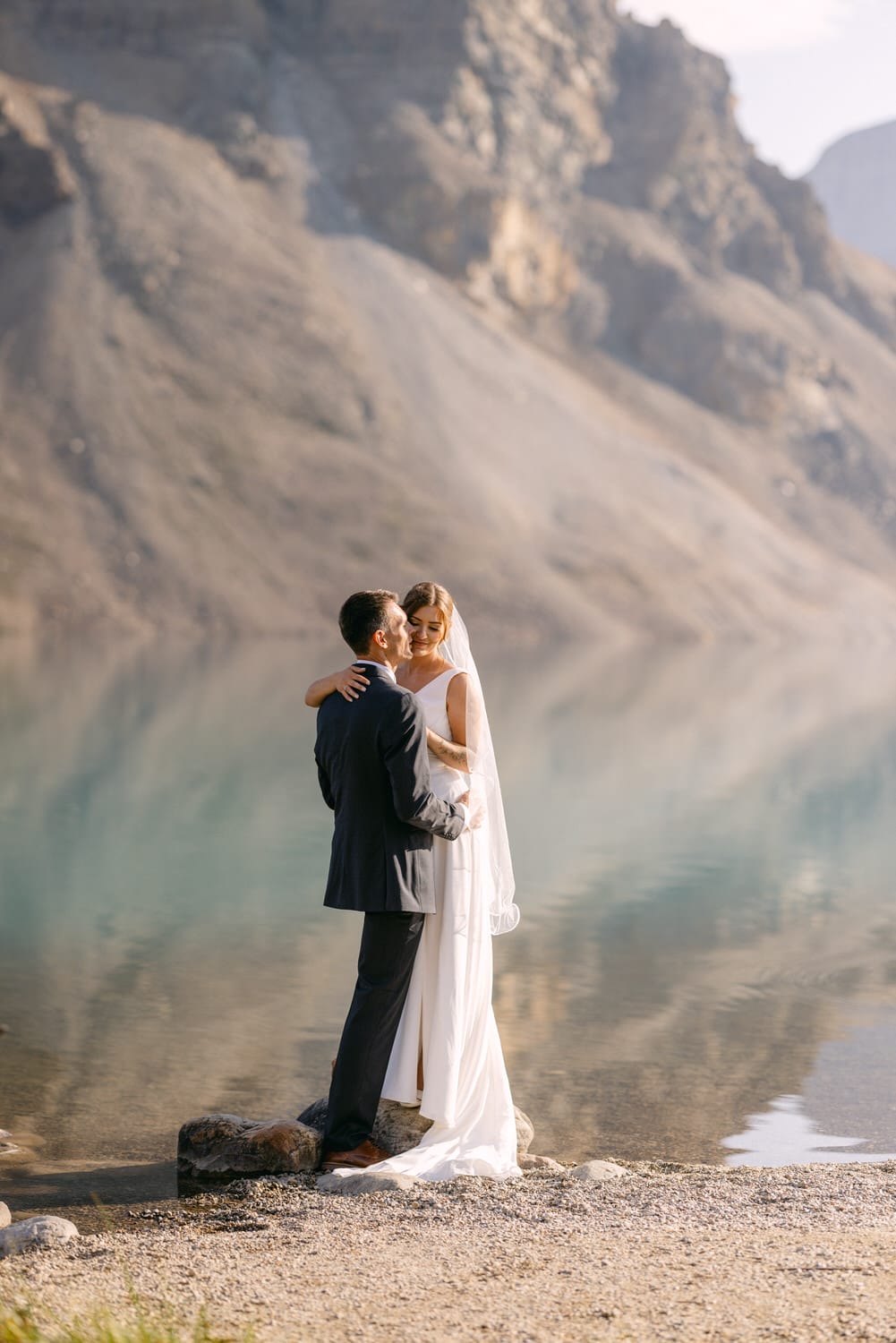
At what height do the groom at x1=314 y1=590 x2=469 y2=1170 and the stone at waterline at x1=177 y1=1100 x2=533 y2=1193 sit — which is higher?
the groom at x1=314 y1=590 x2=469 y2=1170

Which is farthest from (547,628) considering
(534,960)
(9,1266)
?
(9,1266)

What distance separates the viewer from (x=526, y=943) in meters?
13.6

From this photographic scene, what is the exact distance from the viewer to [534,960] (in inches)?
508

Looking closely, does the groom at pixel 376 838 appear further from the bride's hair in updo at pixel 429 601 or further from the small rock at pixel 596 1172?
the small rock at pixel 596 1172

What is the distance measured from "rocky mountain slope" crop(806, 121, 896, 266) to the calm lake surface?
178 m

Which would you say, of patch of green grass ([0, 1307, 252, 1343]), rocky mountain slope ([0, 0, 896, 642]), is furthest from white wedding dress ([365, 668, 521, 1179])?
rocky mountain slope ([0, 0, 896, 642])

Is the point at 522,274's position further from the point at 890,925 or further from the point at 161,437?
the point at 890,925

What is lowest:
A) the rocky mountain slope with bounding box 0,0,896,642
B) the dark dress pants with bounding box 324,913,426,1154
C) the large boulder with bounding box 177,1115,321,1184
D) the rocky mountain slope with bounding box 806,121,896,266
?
the large boulder with bounding box 177,1115,321,1184

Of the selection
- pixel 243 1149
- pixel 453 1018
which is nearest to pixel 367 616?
pixel 453 1018

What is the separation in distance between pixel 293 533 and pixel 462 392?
44.0 ft

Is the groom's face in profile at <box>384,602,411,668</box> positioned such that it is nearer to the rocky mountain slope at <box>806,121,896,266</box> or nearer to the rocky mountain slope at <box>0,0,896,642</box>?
the rocky mountain slope at <box>0,0,896,642</box>

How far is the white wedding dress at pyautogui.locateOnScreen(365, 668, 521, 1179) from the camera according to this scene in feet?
22.3

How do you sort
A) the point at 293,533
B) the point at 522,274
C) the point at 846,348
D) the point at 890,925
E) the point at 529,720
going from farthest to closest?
1. the point at 846,348
2. the point at 522,274
3. the point at 293,533
4. the point at 529,720
5. the point at 890,925

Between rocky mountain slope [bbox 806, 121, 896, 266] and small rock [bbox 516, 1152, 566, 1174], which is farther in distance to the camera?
rocky mountain slope [bbox 806, 121, 896, 266]
